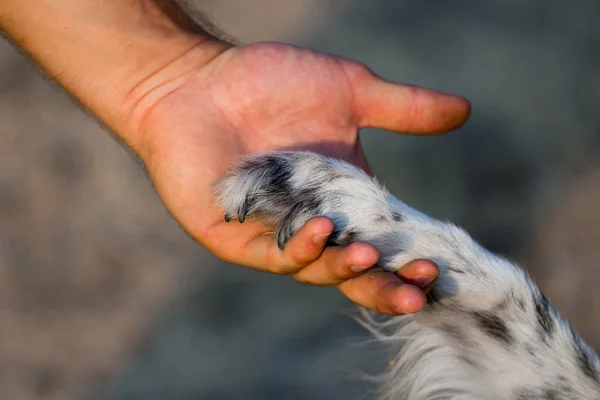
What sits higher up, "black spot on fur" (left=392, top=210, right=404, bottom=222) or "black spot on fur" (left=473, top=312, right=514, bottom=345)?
"black spot on fur" (left=392, top=210, right=404, bottom=222)

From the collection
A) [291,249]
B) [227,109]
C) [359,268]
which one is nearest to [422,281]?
[359,268]

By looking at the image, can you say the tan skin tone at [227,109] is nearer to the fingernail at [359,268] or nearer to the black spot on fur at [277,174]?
the black spot on fur at [277,174]

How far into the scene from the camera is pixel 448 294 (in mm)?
1837

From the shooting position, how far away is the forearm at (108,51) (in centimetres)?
238

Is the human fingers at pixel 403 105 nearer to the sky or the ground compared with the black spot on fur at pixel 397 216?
nearer to the sky

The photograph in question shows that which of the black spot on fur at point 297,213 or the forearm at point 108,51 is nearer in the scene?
the black spot on fur at point 297,213

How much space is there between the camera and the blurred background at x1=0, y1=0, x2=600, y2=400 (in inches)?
127

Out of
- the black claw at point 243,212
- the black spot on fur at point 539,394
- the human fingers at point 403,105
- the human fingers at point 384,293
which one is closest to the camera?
the human fingers at point 384,293

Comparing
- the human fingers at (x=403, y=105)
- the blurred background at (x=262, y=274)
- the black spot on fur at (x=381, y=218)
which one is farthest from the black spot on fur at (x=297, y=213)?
the blurred background at (x=262, y=274)

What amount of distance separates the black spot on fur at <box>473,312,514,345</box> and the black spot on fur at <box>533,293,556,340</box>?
72mm

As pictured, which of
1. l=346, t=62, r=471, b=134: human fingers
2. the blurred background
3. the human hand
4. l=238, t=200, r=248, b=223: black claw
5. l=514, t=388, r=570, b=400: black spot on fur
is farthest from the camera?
the blurred background

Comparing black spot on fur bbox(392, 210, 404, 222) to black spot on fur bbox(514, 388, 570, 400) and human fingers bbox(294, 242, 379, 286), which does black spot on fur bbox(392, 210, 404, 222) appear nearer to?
human fingers bbox(294, 242, 379, 286)

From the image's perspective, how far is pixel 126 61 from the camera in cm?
241

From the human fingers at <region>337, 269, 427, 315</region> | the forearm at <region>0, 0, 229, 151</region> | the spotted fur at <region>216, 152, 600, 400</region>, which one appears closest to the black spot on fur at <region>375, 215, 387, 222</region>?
the spotted fur at <region>216, 152, 600, 400</region>
